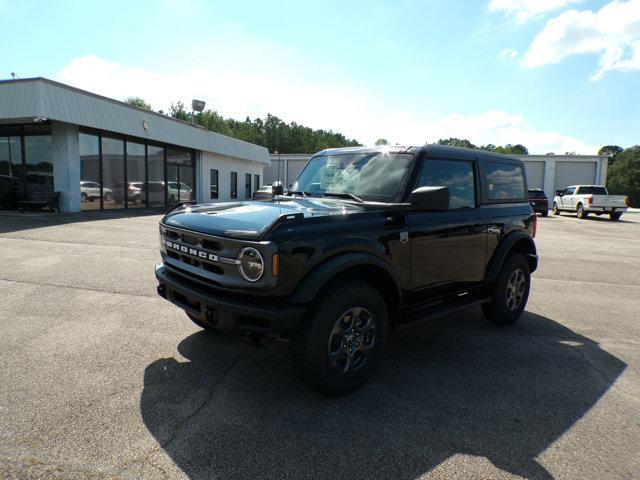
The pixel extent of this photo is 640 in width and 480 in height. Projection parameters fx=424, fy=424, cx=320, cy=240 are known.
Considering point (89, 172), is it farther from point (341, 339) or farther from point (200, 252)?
point (341, 339)

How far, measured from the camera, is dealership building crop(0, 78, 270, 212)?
1436 centimetres

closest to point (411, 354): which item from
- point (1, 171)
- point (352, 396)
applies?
point (352, 396)

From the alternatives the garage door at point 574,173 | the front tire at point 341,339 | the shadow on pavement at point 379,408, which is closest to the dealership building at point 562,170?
the garage door at point 574,173

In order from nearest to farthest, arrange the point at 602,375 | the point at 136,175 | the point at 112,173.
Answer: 1. the point at 602,375
2. the point at 112,173
3. the point at 136,175

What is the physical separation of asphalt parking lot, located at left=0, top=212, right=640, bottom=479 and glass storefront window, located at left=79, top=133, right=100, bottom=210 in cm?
1285

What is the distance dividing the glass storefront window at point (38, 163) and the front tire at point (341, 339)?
17.1 meters

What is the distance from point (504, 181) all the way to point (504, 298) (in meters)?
1.37

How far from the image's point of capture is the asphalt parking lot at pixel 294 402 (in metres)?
2.45

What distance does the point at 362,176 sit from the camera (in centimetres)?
409

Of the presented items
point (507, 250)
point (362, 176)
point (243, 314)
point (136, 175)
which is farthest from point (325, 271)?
point (136, 175)

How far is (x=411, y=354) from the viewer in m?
4.09

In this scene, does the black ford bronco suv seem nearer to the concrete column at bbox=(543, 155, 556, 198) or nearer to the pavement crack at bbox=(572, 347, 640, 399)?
the pavement crack at bbox=(572, 347, 640, 399)

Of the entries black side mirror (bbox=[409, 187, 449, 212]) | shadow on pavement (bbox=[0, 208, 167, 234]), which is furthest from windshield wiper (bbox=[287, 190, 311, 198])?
shadow on pavement (bbox=[0, 208, 167, 234])

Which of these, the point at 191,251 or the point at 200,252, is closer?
the point at 200,252
